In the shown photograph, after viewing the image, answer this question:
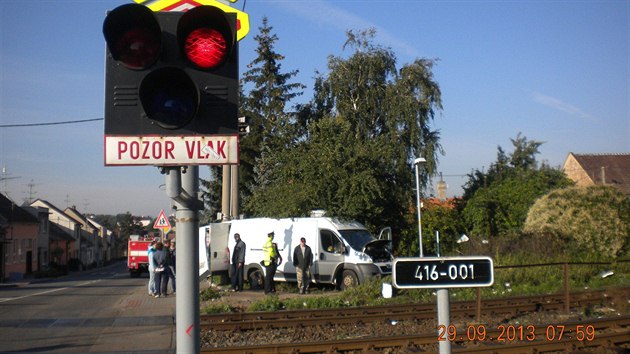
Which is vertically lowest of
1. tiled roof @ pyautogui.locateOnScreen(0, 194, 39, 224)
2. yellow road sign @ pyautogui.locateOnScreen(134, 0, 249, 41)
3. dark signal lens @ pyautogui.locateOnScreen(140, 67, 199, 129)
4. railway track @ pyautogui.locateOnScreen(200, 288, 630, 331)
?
railway track @ pyautogui.locateOnScreen(200, 288, 630, 331)

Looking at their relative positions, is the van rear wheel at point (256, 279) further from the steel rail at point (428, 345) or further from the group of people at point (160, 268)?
the steel rail at point (428, 345)

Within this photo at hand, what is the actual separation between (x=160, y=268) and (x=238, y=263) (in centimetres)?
257

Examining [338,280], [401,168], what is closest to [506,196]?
[401,168]

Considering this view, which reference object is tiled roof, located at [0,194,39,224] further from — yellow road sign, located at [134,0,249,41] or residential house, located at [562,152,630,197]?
yellow road sign, located at [134,0,249,41]

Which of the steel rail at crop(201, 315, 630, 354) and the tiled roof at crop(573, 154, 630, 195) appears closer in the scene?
the steel rail at crop(201, 315, 630, 354)

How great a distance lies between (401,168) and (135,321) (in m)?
26.9

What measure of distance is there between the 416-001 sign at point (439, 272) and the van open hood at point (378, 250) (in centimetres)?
1802

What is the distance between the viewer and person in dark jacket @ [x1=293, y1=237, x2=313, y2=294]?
20.6 metres

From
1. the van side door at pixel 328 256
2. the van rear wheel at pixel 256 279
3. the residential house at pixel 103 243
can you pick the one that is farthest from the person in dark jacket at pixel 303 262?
the residential house at pixel 103 243

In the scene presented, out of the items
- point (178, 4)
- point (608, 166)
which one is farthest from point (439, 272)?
point (608, 166)

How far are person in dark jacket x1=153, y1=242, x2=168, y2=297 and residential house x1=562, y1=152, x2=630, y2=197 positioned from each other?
43485 mm

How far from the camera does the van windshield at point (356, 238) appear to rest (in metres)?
21.6

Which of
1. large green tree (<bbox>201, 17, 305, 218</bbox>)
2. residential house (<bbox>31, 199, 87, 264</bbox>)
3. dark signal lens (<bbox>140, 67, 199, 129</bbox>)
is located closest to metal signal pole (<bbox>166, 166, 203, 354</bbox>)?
dark signal lens (<bbox>140, 67, 199, 129</bbox>)

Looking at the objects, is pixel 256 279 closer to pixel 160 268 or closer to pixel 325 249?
pixel 325 249
